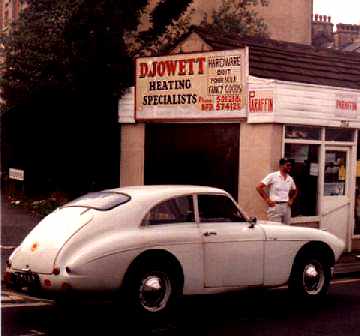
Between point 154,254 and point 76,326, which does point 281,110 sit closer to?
point 154,254

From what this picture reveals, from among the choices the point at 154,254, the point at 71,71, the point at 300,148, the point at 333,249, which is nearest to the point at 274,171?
the point at 300,148

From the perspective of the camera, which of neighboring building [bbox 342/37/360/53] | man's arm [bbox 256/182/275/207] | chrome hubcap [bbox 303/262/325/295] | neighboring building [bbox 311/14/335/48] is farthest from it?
neighboring building [bbox 311/14/335/48]

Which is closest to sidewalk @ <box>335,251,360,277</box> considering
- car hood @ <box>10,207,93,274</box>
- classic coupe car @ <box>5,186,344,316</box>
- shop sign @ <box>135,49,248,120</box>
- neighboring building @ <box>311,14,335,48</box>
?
classic coupe car @ <box>5,186,344,316</box>

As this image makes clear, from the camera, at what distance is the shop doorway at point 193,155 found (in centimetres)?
1565

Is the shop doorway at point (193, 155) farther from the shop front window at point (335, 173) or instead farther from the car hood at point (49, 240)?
the car hood at point (49, 240)

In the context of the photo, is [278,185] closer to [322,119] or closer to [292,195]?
[292,195]

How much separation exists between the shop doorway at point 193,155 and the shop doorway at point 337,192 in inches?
74.3

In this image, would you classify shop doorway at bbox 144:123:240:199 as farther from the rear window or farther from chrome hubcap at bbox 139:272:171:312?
chrome hubcap at bbox 139:272:171:312

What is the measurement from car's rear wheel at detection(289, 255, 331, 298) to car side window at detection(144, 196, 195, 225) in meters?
1.81

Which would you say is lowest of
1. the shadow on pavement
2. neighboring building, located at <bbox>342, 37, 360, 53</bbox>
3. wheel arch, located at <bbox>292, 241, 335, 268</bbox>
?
the shadow on pavement

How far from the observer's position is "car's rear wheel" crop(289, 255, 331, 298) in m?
10.2

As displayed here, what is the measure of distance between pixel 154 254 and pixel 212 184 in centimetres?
751

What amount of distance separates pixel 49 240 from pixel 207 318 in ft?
6.73

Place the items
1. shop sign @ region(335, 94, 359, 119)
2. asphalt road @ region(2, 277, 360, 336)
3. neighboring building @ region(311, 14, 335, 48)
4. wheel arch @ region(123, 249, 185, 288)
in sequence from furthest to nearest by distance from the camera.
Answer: neighboring building @ region(311, 14, 335, 48)
shop sign @ region(335, 94, 359, 119)
wheel arch @ region(123, 249, 185, 288)
asphalt road @ region(2, 277, 360, 336)
